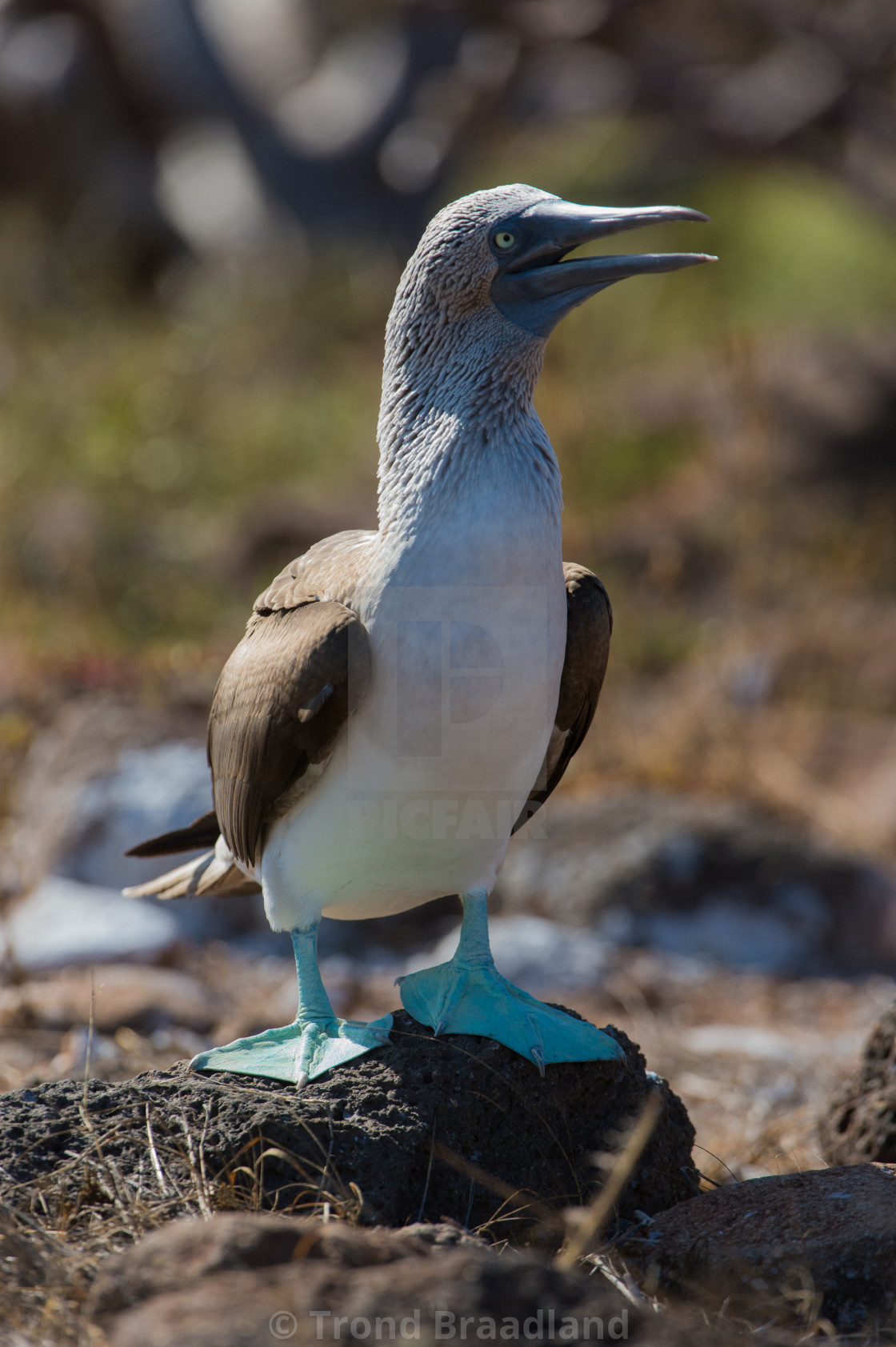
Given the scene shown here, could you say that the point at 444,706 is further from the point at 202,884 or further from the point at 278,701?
the point at 202,884

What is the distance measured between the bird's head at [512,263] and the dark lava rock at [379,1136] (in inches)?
72.8

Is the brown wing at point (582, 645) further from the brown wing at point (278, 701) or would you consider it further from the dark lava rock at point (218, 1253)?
the dark lava rock at point (218, 1253)

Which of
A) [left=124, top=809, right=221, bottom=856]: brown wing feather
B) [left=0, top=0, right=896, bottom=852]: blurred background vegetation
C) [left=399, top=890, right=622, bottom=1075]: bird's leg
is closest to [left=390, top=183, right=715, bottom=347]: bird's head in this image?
[left=399, top=890, right=622, bottom=1075]: bird's leg

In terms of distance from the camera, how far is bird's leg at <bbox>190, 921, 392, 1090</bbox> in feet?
10.5

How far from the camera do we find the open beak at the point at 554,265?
3.12 metres

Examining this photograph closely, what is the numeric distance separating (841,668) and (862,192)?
17.9ft

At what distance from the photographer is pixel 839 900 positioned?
6672 millimetres

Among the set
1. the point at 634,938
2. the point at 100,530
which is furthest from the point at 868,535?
the point at 100,530

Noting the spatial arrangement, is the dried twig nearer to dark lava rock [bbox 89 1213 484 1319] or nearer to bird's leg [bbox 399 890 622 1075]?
dark lava rock [bbox 89 1213 484 1319]

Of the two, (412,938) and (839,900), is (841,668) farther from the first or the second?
(412,938)


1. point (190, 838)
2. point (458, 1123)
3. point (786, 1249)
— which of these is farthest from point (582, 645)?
point (786, 1249)

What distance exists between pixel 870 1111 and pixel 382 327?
13.3 metres

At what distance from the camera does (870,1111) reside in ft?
11.9

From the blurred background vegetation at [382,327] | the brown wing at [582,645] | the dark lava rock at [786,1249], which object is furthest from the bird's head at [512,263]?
the blurred background vegetation at [382,327]
